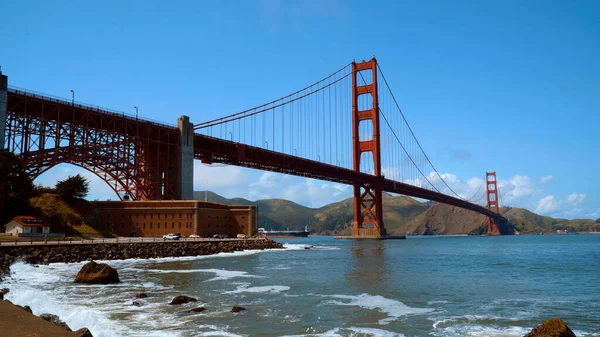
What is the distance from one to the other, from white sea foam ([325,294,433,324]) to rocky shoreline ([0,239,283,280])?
17256 mm

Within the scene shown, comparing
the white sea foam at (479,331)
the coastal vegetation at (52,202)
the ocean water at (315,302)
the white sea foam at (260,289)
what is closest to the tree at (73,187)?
the coastal vegetation at (52,202)

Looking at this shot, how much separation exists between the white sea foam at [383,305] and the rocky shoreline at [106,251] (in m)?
17.3

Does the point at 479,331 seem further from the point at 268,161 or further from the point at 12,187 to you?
the point at 268,161

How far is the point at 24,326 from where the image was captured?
9523 mm

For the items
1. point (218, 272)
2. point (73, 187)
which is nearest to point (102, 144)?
point (73, 187)

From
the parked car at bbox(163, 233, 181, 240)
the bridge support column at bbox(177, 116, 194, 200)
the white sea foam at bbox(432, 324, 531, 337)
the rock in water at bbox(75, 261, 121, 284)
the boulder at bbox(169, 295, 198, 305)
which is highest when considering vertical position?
the bridge support column at bbox(177, 116, 194, 200)

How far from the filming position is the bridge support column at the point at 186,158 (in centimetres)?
6550

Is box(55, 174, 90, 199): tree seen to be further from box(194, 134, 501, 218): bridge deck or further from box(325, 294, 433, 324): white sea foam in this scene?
box(325, 294, 433, 324): white sea foam

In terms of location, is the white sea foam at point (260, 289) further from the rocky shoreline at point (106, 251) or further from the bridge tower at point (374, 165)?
the bridge tower at point (374, 165)

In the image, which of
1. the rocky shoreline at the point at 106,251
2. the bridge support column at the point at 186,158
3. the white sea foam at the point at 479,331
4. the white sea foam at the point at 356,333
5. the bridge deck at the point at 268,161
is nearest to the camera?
the white sea foam at the point at 356,333

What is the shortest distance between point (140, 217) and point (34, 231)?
16.9 metres

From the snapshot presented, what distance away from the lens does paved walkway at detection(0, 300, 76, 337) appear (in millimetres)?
8836

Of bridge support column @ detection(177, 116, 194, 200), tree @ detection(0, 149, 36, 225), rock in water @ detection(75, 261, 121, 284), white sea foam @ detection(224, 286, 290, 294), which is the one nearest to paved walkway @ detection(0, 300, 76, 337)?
white sea foam @ detection(224, 286, 290, 294)

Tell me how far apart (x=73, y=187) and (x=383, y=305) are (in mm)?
45650
